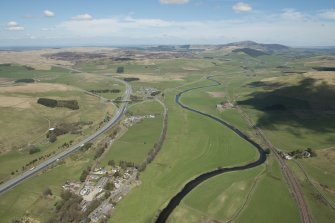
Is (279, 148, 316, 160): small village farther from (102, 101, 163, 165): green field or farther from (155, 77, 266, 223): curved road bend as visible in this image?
(102, 101, 163, 165): green field

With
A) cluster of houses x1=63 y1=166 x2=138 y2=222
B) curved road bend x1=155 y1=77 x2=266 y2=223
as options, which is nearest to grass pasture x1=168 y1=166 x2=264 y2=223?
curved road bend x1=155 y1=77 x2=266 y2=223

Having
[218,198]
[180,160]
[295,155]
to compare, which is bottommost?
[295,155]

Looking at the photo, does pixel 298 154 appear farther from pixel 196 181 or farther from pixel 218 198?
pixel 218 198

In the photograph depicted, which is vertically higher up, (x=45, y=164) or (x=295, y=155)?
Result: (x=45, y=164)

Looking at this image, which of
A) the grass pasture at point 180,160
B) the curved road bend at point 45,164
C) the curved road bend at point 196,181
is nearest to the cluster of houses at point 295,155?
the curved road bend at point 196,181

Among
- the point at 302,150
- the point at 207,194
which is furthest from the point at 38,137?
the point at 302,150

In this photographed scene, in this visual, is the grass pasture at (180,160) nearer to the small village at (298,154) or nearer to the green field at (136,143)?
the green field at (136,143)

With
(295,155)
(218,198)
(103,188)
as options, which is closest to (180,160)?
(218,198)

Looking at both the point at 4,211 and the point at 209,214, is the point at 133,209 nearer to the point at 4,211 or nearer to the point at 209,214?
the point at 209,214
